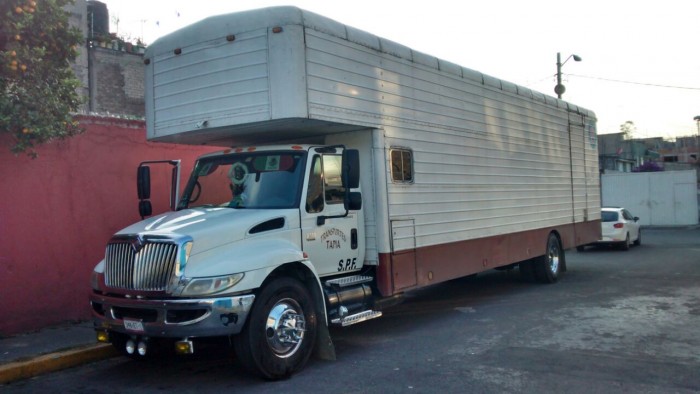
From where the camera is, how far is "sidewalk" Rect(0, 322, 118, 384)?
6723mm

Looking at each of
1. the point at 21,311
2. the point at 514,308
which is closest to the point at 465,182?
the point at 514,308

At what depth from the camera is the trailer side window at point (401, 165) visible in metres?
8.12

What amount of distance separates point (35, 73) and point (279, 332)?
458 cm

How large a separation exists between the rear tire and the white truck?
2.65 metres

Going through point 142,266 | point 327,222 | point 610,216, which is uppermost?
point 327,222

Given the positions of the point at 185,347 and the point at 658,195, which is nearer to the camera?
the point at 185,347

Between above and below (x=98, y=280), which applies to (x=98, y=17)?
above

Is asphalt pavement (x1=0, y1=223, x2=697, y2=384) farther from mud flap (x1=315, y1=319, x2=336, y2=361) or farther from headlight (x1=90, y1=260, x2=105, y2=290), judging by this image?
mud flap (x1=315, y1=319, x2=336, y2=361)

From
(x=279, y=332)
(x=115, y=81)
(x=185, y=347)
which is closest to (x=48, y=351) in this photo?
(x=185, y=347)

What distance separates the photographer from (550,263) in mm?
12547

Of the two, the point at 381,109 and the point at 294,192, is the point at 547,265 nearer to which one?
the point at 381,109

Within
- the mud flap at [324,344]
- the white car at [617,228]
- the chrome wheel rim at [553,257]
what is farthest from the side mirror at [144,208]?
the white car at [617,228]

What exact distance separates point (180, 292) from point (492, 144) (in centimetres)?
642

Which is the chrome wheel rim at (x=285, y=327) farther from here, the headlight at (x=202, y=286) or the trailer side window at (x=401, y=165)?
the trailer side window at (x=401, y=165)
